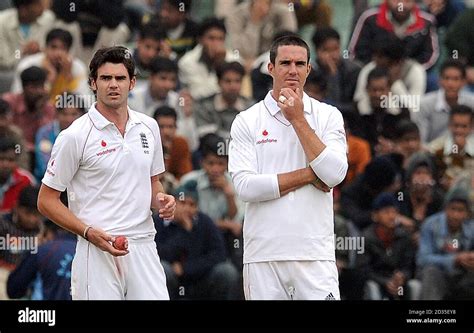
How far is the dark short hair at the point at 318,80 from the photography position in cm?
1166

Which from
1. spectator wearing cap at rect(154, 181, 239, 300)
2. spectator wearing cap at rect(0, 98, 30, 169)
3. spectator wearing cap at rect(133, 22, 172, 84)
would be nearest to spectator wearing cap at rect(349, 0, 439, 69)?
spectator wearing cap at rect(133, 22, 172, 84)

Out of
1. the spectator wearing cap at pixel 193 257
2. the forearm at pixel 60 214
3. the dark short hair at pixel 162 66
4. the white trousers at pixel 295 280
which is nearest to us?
the forearm at pixel 60 214

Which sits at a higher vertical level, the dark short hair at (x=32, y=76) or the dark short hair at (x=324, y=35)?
the dark short hair at (x=324, y=35)

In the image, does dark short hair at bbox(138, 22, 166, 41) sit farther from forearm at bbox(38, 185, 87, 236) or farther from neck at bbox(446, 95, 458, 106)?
forearm at bbox(38, 185, 87, 236)

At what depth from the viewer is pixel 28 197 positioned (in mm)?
11258

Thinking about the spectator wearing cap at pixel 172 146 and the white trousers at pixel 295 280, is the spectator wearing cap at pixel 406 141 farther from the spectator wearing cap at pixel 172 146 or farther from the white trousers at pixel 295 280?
the white trousers at pixel 295 280

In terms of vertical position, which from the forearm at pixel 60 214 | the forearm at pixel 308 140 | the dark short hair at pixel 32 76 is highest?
the dark short hair at pixel 32 76

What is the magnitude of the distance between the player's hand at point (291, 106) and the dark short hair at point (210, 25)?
419 cm

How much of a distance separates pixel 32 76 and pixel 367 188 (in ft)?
10.0

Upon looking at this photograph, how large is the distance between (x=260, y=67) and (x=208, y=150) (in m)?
0.91

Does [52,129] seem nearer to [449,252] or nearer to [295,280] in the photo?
[449,252]

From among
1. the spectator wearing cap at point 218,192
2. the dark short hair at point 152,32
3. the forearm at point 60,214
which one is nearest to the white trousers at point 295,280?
the forearm at point 60,214

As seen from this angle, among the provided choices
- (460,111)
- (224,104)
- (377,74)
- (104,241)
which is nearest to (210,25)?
(224,104)

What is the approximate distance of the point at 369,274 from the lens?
11.4 metres
